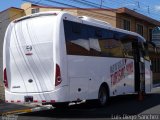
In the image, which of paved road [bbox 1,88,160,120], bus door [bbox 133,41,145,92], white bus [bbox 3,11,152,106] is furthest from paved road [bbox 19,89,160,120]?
bus door [bbox 133,41,145,92]

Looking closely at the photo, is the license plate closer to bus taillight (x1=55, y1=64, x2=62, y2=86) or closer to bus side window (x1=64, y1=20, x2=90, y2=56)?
bus taillight (x1=55, y1=64, x2=62, y2=86)

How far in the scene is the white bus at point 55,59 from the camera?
1338cm

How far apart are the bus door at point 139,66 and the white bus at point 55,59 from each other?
3.82 meters

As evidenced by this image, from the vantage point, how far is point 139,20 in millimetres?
38562

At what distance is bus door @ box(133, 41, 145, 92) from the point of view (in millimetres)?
20125

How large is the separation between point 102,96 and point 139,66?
4.82m

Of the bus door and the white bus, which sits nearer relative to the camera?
the white bus

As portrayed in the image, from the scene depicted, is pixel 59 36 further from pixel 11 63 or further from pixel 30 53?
pixel 11 63

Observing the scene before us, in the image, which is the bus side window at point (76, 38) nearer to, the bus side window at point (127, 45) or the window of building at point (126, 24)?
the bus side window at point (127, 45)

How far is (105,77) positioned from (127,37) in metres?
3.40

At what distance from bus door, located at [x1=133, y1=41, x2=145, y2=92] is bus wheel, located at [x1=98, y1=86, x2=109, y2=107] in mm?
4061

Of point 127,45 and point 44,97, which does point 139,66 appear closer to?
point 127,45

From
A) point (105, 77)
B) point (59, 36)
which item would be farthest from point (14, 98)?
point (105, 77)

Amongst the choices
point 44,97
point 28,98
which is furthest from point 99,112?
point 28,98
